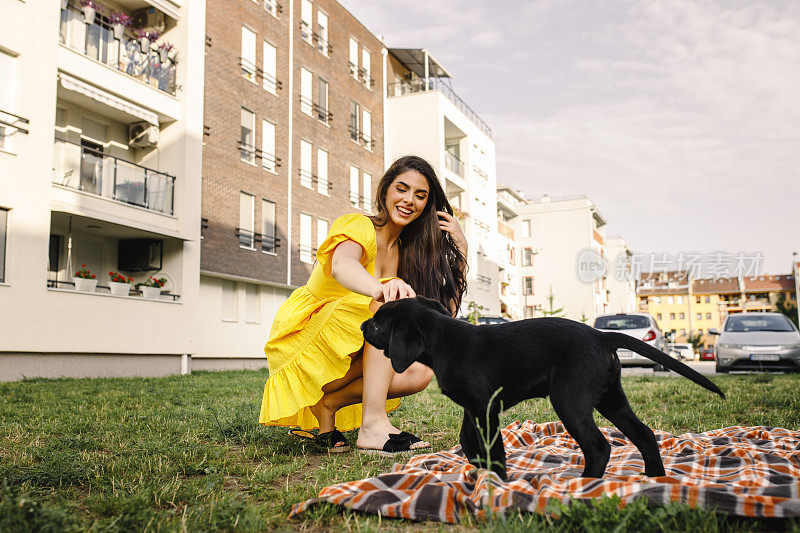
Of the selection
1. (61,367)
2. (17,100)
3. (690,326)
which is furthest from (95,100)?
(690,326)

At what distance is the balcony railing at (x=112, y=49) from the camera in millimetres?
16050

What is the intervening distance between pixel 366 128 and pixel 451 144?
9.00m

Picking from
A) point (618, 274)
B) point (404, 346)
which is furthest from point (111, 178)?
point (618, 274)

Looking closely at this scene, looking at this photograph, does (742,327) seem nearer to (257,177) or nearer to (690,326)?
(257,177)

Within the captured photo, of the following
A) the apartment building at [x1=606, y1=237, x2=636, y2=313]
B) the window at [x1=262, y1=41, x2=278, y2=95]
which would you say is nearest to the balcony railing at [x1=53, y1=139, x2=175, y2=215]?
the window at [x1=262, y1=41, x2=278, y2=95]

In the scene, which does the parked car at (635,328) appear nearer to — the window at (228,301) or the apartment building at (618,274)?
the window at (228,301)

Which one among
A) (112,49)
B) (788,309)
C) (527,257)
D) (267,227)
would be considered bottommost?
(788,309)

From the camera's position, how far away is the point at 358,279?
12.9ft

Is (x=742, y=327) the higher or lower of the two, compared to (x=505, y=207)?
lower

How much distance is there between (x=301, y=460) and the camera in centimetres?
411

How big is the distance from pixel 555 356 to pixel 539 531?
861 millimetres

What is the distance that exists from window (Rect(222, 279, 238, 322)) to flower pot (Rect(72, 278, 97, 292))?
799 centimetres

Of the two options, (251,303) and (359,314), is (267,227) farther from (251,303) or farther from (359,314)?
(359,314)

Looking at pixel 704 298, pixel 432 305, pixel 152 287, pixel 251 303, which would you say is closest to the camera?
pixel 432 305
